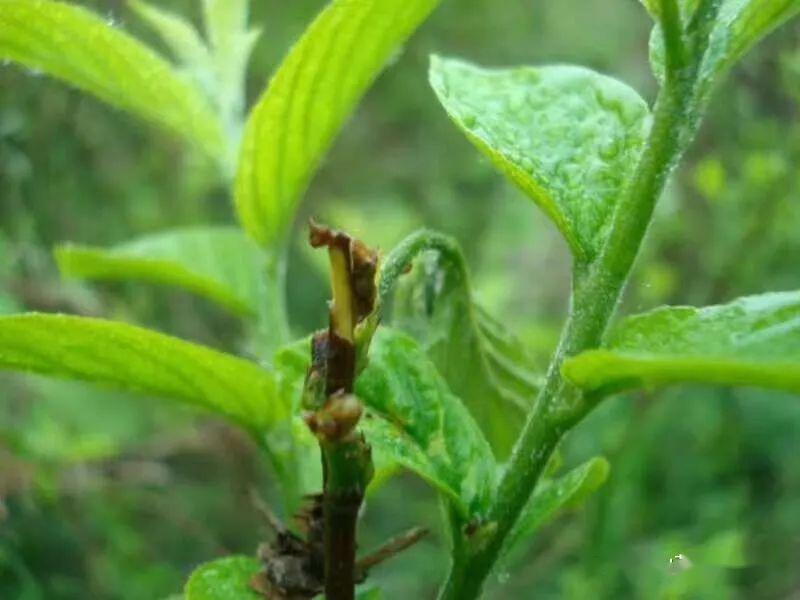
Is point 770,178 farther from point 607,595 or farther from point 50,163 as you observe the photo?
point 50,163

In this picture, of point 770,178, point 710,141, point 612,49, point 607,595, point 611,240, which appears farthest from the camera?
point 612,49

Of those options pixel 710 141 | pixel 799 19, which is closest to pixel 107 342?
pixel 799 19

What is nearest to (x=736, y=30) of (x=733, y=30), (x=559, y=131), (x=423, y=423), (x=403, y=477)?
(x=733, y=30)

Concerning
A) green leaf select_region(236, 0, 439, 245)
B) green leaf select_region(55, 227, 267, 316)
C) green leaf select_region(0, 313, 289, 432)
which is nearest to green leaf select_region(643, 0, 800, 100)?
green leaf select_region(236, 0, 439, 245)

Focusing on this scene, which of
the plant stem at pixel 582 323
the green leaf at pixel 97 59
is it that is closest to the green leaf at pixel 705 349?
the plant stem at pixel 582 323

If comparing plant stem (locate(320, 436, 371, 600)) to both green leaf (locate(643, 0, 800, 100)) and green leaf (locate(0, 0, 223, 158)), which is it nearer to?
green leaf (locate(643, 0, 800, 100))
